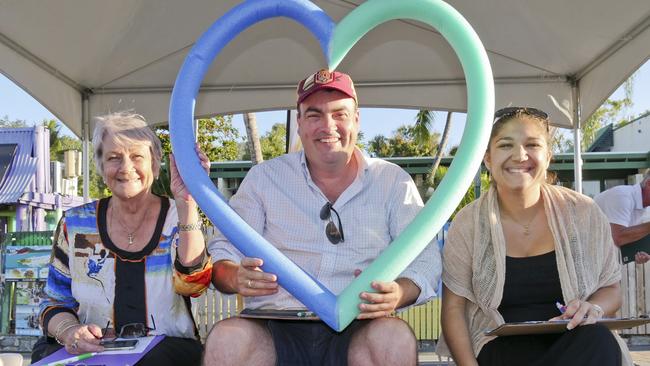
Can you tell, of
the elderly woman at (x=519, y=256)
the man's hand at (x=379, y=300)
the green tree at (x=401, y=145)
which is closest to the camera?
the man's hand at (x=379, y=300)

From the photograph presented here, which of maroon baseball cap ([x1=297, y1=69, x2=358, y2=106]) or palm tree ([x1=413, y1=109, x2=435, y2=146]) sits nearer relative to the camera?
maroon baseball cap ([x1=297, y1=69, x2=358, y2=106])

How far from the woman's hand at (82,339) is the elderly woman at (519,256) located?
3.96ft

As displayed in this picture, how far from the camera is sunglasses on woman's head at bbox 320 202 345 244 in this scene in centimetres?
225

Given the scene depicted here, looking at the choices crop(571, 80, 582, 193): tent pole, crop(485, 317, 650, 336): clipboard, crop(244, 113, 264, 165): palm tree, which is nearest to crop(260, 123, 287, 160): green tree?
crop(244, 113, 264, 165): palm tree

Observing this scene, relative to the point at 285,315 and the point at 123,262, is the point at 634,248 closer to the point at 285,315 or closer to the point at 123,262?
the point at 285,315

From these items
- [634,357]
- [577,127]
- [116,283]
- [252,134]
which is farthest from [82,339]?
[252,134]

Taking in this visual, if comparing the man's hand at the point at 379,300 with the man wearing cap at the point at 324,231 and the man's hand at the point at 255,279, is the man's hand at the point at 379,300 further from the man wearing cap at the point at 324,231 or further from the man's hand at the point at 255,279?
the man's hand at the point at 255,279

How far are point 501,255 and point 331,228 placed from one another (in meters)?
0.61

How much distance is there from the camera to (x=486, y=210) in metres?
2.37

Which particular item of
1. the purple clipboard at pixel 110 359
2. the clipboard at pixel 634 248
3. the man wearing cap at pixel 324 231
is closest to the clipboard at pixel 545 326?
the man wearing cap at pixel 324 231

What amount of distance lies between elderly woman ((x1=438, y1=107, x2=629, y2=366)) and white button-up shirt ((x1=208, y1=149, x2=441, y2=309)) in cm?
19

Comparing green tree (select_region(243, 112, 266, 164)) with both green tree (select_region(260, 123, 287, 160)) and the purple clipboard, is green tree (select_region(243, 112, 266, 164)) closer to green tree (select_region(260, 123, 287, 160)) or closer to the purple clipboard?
the purple clipboard

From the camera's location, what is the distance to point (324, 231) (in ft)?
7.48

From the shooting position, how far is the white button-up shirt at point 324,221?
224 cm
